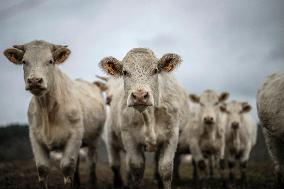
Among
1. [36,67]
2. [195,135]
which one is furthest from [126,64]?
[195,135]

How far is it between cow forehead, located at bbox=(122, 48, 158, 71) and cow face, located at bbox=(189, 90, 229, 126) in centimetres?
520

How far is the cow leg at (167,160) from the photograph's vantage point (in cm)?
617

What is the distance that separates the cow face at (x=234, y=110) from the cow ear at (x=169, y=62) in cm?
711

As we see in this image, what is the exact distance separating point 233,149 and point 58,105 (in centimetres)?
739

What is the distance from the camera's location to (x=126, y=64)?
5.97 metres

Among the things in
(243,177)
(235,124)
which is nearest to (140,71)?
(243,177)

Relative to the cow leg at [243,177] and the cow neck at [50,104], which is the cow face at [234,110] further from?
the cow neck at [50,104]

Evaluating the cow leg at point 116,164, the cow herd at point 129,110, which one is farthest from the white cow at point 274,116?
the cow leg at point 116,164

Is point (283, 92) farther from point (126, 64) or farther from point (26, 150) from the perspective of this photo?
point (26, 150)

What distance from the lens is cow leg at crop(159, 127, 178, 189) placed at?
6.17 metres

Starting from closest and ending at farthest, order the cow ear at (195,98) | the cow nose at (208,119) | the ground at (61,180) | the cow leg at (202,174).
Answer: the ground at (61,180) < the cow leg at (202,174) < the cow nose at (208,119) < the cow ear at (195,98)

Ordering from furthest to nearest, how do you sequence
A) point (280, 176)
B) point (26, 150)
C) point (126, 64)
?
point (26, 150)
point (280, 176)
point (126, 64)

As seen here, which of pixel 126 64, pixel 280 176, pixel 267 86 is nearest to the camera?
pixel 126 64

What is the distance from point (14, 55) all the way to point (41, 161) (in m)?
1.95
